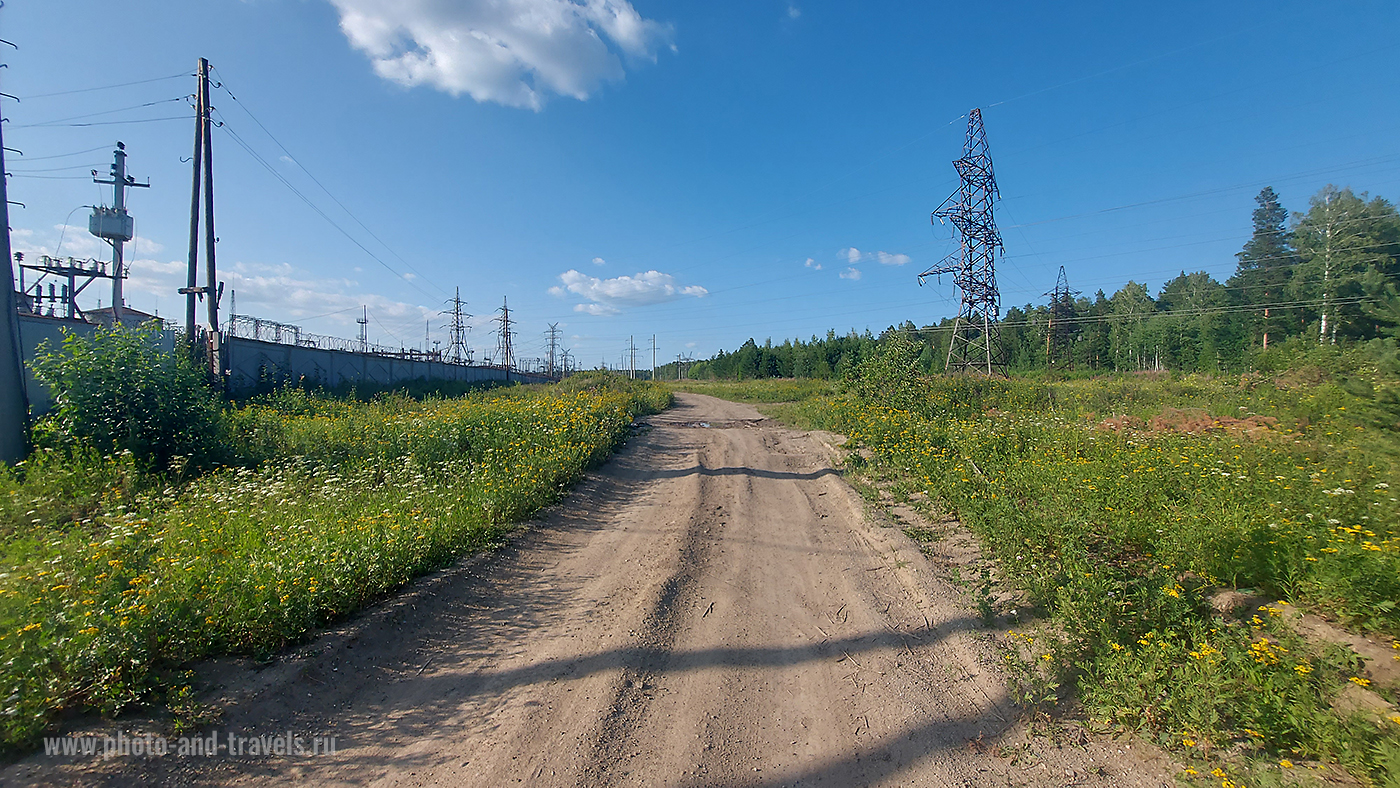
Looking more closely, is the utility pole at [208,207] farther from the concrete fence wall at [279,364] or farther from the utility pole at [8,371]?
the utility pole at [8,371]

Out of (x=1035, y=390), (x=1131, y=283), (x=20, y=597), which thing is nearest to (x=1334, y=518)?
(x=20, y=597)

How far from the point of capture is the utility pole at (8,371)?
26.0 feet

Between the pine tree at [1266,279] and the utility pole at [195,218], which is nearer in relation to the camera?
the utility pole at [195,218]

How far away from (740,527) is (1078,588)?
419cm

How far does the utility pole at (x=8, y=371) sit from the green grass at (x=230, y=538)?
3.61 feet

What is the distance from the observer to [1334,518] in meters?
4.21

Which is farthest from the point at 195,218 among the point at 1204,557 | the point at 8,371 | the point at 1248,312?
the point at 1248,312

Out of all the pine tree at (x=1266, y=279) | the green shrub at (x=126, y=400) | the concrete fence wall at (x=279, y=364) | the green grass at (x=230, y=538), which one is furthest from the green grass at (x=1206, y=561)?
the pine tree at (x=1266, y=279)

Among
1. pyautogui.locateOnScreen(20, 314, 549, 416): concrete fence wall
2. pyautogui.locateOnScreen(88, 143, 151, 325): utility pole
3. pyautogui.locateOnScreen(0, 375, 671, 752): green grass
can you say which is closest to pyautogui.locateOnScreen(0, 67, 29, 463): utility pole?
pyautogui.locateOnScreen(0, 375, 671, 752): green grass

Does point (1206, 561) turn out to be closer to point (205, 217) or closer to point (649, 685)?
point (649, 685)

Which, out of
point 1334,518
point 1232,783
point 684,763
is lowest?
point 684,763

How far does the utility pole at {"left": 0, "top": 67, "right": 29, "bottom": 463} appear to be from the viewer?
794 cm

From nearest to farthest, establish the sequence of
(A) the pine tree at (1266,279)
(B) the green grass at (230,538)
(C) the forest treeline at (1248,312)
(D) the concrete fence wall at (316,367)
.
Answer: (B) the green grass at (230,538) < (C) the forest treeline at (1248,312) < (D) the concrete fence wall at (316,367) < (A) the pine tree at (1266,279)

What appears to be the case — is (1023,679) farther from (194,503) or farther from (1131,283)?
(1131,283)
